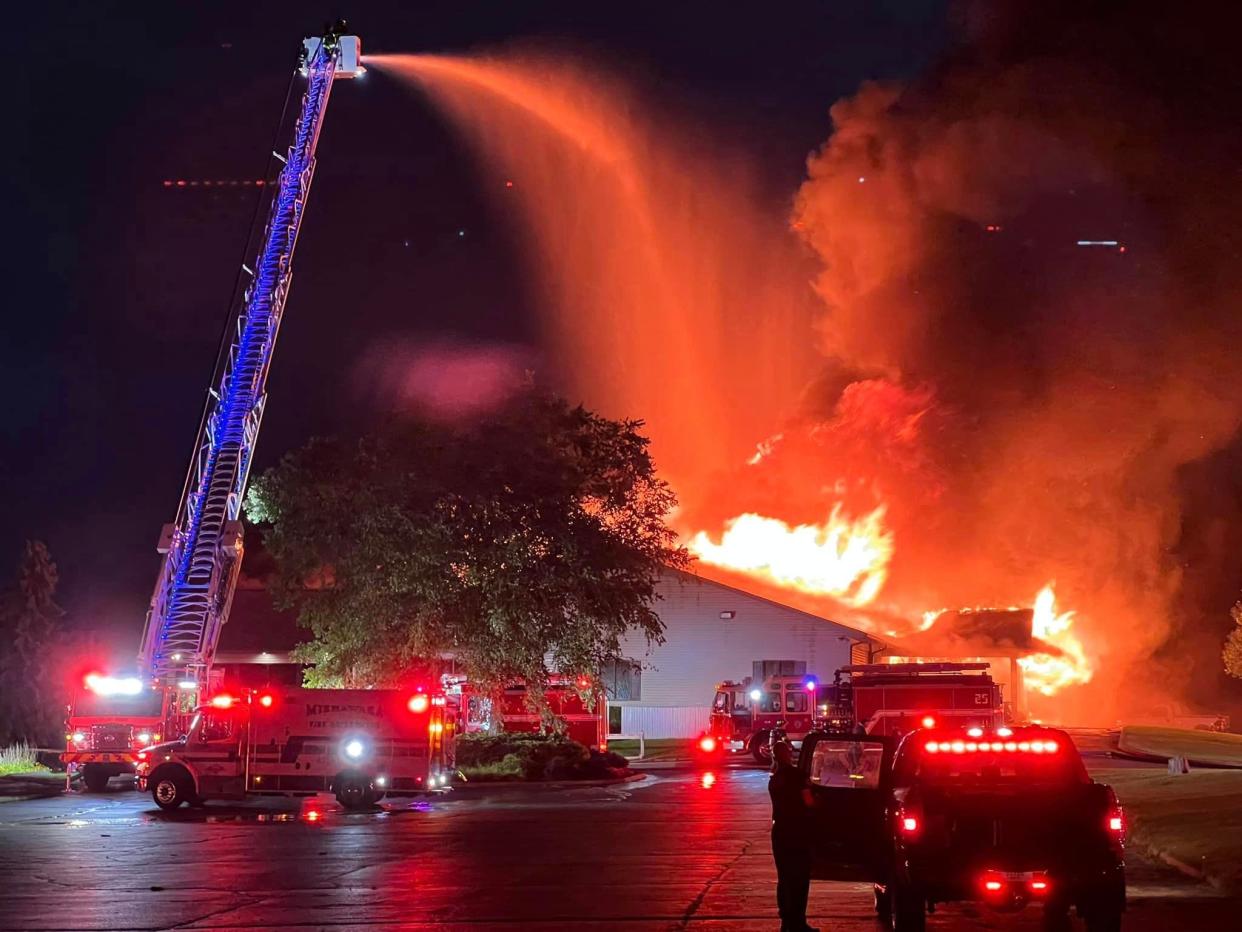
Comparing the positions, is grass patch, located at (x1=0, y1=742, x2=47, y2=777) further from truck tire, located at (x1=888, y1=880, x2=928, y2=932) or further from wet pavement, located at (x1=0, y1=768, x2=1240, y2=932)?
truck tire, located at (x1=888, y1=880, x2=928, y2=932)

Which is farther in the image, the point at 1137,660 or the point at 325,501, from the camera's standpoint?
the point at 1137,660

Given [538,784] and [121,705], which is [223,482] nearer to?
[121,705]

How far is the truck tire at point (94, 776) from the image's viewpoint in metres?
28.1

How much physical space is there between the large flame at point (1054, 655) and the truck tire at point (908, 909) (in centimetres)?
4915

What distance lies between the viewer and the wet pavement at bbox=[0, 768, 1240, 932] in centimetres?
1167

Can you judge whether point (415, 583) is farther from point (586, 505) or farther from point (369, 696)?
point (369, 696)


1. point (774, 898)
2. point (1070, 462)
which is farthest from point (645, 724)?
point (774, 898)

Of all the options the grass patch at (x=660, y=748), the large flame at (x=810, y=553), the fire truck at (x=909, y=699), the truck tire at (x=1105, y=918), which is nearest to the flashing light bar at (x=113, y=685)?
the fire truck at (x=909, y=699)

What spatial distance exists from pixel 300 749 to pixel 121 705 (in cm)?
540

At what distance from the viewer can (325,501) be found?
3447cm

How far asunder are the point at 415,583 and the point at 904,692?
34.6 feet

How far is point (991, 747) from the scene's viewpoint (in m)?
10.8

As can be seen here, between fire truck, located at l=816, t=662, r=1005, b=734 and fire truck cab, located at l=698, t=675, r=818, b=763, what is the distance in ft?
14.9

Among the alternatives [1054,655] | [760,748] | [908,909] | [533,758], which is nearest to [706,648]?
[760,748]
